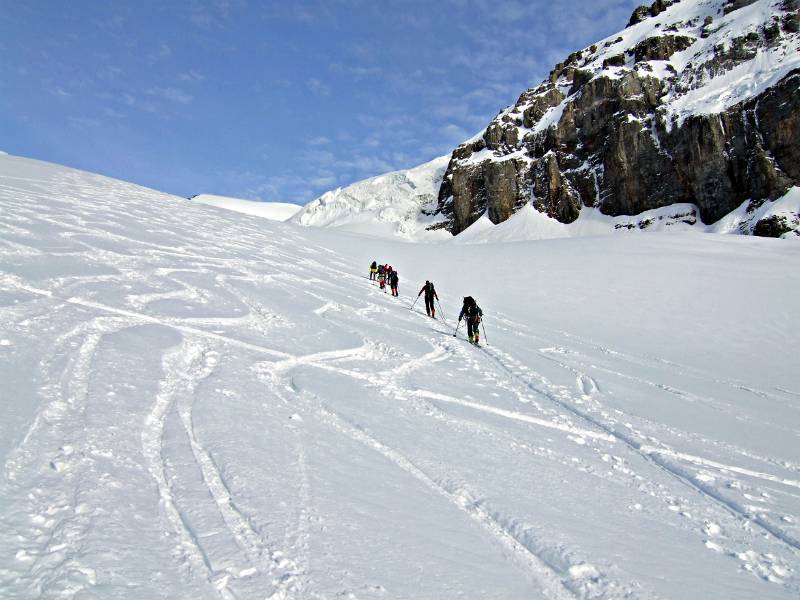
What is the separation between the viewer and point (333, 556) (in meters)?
3.64

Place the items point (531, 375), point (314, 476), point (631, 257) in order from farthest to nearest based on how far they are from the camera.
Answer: point (631, 257) < point (531, 375) < point (314, 476)

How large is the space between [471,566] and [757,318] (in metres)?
21.8

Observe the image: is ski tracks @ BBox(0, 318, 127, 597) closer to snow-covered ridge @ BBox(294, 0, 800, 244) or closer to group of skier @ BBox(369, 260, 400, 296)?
group of skier @ BBox(369, 260, 400, 296)

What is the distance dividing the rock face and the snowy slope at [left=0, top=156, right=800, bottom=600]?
69250 millimetres

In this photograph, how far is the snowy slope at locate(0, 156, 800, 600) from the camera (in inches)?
139

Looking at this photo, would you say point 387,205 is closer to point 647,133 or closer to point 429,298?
point 647,133

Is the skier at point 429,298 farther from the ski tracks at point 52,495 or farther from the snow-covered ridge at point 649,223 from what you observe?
the snow-covered ridge at point 649,223

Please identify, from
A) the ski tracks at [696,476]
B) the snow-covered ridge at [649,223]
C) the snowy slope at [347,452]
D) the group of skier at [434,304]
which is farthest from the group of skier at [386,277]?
the snow-covered ridge at [649,223]

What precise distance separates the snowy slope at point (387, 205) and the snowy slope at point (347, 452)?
10636 cm

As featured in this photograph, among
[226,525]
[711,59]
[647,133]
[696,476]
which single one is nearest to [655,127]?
[647,133]

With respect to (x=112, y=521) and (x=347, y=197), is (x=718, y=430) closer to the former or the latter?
(x=112, y=521)

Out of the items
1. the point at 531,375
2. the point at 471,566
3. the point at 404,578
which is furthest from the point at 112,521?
the point at 531,375

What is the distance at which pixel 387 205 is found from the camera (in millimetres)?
142000

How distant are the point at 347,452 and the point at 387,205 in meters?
140
